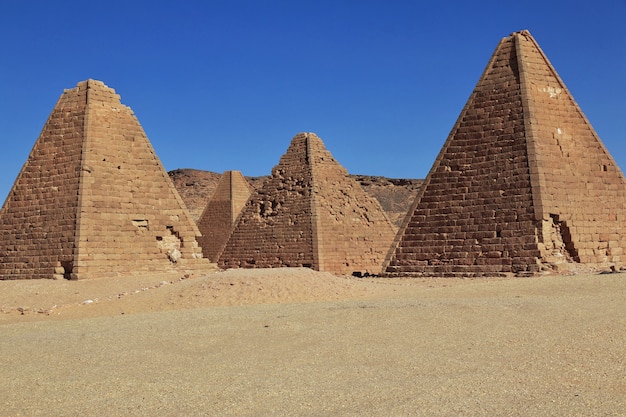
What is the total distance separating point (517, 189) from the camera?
14.2m

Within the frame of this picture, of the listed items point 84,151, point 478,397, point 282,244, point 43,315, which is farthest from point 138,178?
point 478,397

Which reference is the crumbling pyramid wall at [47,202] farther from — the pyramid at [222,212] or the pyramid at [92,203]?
the pyramid at [222,212]

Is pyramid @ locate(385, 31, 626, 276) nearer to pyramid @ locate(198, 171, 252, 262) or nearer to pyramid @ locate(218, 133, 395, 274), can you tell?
pyramid @ locate(218, 133, 395, 274)

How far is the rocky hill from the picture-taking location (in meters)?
52.8

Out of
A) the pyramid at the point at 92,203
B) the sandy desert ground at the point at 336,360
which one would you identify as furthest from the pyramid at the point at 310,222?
the sandy desert ground at the point at 336,360

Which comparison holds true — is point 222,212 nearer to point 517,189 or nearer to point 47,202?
point 47,202

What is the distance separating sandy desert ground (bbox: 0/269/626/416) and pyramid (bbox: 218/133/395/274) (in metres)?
12.2

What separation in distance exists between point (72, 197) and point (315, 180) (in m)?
9.06

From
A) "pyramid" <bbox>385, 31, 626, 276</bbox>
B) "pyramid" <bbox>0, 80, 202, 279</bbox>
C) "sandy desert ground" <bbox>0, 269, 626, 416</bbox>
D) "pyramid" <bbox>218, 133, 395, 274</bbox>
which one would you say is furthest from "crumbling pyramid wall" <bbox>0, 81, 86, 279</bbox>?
"pyramid" <bbox>218, 133, 395, 274</bbox>

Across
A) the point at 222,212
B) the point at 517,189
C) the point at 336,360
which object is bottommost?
the point at 336,360

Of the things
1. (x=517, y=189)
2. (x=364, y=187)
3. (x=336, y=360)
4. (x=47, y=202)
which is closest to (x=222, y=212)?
(x=47, y=202)

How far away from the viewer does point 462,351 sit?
5230mm

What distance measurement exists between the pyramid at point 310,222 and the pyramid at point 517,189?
5771mm

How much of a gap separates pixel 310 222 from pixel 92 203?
8178 mm
